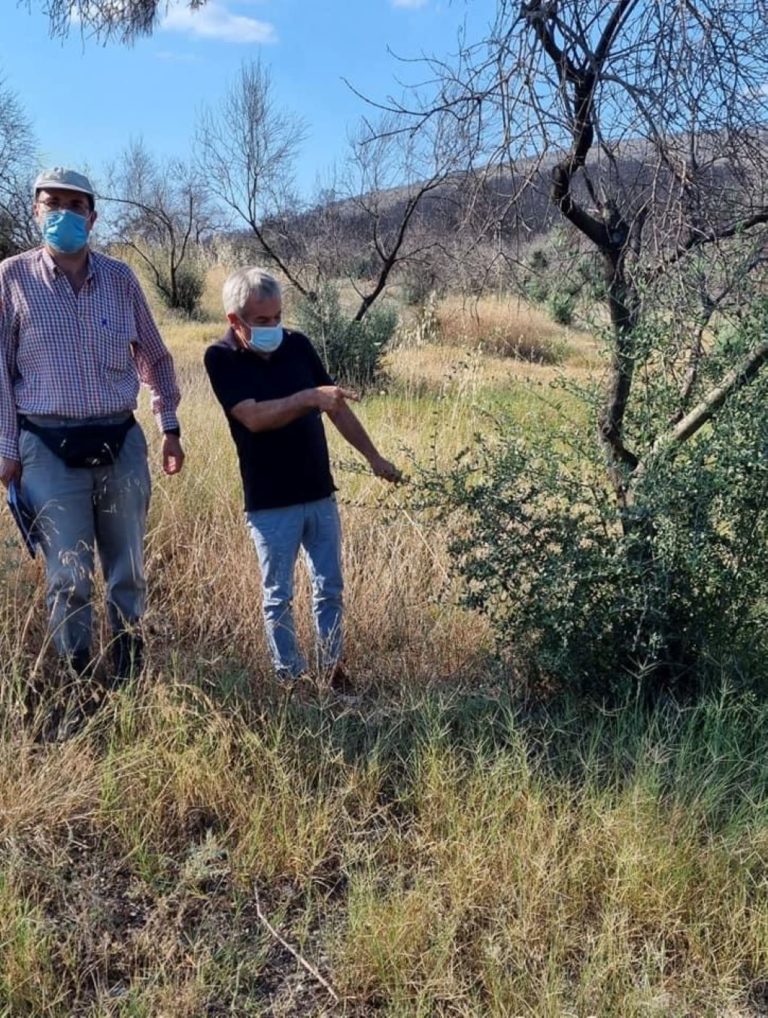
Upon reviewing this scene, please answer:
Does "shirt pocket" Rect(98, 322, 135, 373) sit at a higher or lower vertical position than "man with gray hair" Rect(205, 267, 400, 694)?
higher

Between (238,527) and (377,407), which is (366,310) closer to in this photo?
(377,407)

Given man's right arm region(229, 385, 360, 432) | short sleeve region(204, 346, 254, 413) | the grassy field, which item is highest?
short sleeve region(204, 346, 254, 413)

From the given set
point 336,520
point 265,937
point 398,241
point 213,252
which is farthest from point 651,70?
point 213,252

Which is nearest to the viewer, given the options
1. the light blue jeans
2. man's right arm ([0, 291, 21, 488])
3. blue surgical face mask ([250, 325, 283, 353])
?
man's right arm ([0, 291, 21, 488])

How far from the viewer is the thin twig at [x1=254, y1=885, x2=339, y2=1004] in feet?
6.19

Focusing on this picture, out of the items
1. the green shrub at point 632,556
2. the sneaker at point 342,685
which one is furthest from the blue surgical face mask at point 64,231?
the sneaker at point 342,685

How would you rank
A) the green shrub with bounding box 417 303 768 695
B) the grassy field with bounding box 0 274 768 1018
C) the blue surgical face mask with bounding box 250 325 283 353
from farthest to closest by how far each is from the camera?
the blue surgical face mask with bounding box 250 325 283 353
the green shrub with bounding box 417 303 768 695
the grassy field with bounding box 0 274 768 1018

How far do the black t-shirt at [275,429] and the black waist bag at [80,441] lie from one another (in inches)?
16.5

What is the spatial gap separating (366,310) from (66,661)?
1064 centimetres

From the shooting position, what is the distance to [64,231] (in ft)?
8.96

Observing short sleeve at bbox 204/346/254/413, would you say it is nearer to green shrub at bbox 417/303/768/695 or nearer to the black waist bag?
the black waist bag

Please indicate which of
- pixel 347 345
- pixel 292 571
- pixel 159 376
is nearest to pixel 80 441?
pixel 159 376

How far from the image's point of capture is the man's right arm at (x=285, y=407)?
2795 mm

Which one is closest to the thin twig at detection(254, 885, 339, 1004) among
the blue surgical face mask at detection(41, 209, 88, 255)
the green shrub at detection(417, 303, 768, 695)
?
the green shrub at detection(417, 303, 768, 695)
